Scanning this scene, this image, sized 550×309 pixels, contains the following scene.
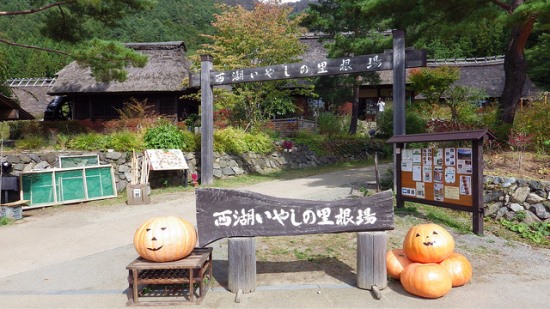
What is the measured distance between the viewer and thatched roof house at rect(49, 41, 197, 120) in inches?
685

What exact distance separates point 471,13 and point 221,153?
8647 mm

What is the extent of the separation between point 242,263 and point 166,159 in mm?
7612

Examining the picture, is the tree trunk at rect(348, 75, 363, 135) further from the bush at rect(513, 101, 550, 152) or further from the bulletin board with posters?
the bulletin board with posters

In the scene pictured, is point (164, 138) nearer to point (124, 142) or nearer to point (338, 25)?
point (124, 142)

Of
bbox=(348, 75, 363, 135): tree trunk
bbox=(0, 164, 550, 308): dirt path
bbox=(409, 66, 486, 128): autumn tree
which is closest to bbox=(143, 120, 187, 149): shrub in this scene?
bbox=(0, 164, 550, 308): dirt path

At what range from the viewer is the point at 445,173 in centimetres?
638

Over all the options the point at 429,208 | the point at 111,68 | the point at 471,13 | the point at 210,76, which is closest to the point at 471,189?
the point at 429,208

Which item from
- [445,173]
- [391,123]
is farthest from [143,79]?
[445,173]

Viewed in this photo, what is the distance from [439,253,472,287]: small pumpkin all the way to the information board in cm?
208

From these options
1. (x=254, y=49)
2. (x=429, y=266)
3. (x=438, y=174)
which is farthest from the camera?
(x=254, y=49)

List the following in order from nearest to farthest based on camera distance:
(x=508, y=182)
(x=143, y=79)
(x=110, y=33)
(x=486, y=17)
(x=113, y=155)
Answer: (x=508, y=182) → (x=486, y=17) → (x=113, y=155) → (x=143, y=79) → (x=110, y=33)

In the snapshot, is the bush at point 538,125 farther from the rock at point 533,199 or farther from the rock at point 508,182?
the rock at point 533,199

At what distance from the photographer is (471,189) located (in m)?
5.93

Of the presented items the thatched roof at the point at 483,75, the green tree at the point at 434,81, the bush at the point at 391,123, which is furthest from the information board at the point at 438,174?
the thatched roof at the point at 483,75
